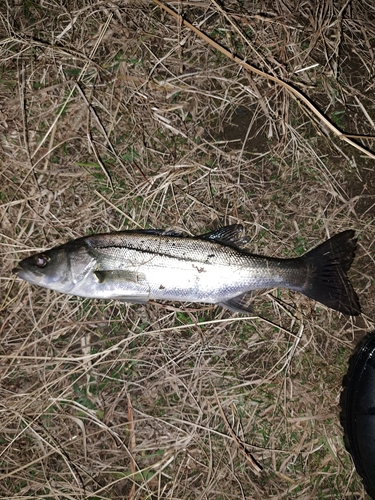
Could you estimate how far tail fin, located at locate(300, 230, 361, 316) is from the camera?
3393 millimetres

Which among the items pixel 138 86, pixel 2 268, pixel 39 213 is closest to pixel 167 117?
pixel 138 86

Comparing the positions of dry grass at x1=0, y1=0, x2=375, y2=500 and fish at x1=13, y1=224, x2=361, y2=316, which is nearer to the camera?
fish at x1=13, y1=224, x2=361, y2=316

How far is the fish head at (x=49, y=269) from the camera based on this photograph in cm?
324

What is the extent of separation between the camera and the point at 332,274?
341cm

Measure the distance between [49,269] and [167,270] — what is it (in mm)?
962

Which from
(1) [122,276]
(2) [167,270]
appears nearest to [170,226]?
(2) [167,270]

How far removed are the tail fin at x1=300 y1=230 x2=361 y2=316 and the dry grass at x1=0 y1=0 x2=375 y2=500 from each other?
25cm

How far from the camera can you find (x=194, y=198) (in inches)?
142

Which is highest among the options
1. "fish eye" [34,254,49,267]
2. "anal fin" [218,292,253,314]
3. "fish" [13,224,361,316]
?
"fish eye" [34,254,49,267]

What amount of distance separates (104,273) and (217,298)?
0.96m

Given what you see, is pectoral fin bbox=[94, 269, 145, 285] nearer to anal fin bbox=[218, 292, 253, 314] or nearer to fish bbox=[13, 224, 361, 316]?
fish bbox=[13, 224, 361, 316]

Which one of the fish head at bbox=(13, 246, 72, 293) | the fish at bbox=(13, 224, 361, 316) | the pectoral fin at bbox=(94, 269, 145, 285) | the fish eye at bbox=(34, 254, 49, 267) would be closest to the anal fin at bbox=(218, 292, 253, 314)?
the fish at bbox=(13, 224, 361, 316)

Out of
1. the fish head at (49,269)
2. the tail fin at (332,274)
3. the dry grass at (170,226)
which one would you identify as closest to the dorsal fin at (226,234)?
the dry grass at (170,226)

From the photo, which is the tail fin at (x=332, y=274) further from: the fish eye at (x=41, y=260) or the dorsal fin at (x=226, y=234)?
the fish eye at (x=41, y=260)
